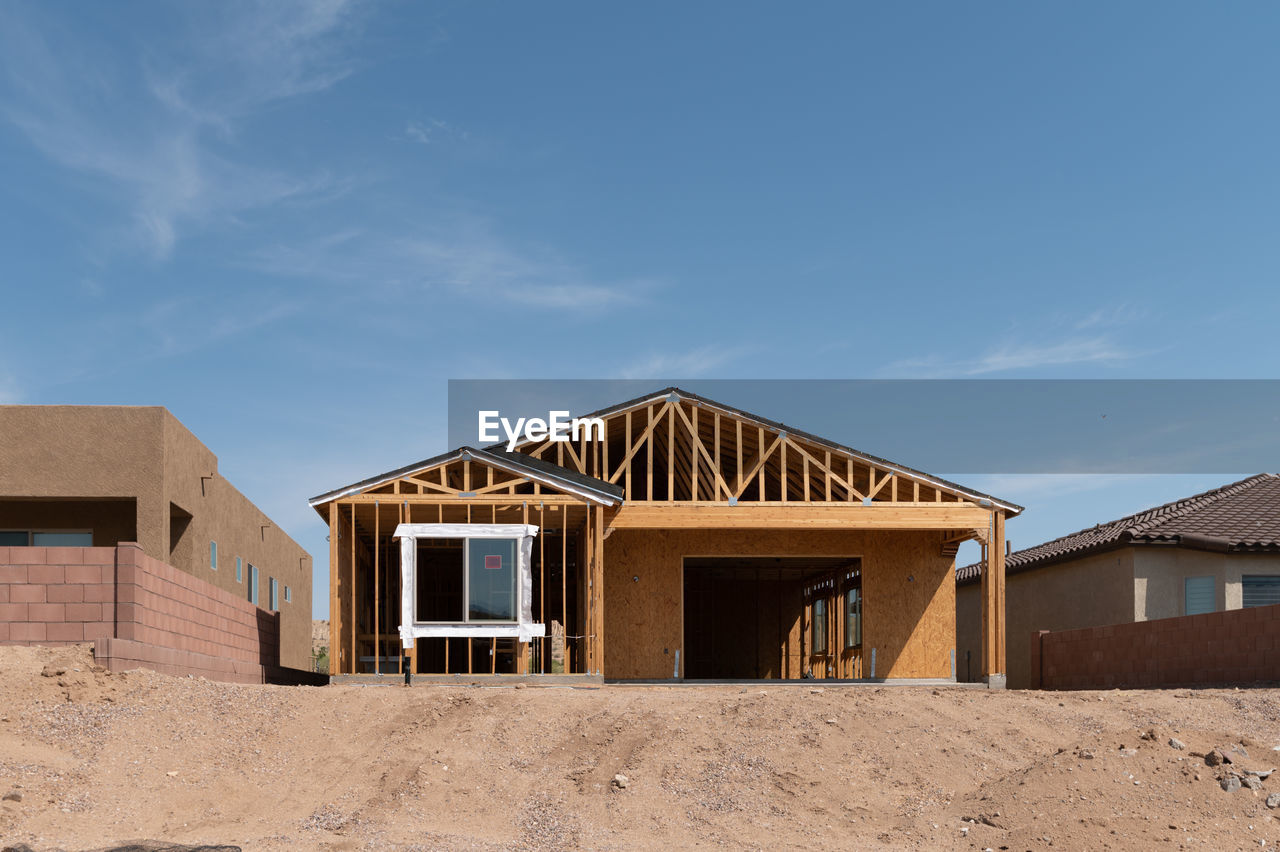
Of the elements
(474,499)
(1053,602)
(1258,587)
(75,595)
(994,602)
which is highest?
(474,499)

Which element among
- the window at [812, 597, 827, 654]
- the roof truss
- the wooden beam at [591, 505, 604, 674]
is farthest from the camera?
the window at [812, 597, 827, 654]

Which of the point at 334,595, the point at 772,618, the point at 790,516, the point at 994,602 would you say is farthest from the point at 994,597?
the point at 334,595

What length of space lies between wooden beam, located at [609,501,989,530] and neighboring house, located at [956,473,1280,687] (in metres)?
2.17

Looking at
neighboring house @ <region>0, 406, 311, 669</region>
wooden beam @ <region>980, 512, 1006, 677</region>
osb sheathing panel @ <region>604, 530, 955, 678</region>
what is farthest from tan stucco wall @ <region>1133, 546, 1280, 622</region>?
neighboring house @ <region>0, 406, 311, 669</region>

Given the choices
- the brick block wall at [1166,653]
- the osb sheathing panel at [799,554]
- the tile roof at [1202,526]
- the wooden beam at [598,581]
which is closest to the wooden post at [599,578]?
the wooden beam at [598,581]

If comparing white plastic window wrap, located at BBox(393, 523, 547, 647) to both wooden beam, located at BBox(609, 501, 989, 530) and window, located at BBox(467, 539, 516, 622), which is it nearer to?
window, located at BBox(467, 539, 516, 622)

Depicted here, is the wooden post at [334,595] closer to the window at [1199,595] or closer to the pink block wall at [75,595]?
the pink block wall at [75,595]

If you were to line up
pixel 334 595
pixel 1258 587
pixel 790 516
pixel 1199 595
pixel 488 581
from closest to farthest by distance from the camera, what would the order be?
1. pixel 334 595
2. pixel 488 581
3. pixel 790 516
4. pixel 1258 587
5. pixel 1199 595

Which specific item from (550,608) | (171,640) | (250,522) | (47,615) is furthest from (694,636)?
(47,615)

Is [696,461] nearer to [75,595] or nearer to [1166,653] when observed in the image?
[1166,653]

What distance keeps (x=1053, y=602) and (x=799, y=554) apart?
23.3ft

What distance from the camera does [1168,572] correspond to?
24.6 meters

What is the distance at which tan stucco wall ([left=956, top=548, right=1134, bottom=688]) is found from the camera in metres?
25.1

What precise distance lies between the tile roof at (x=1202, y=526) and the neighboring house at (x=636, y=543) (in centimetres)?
328
